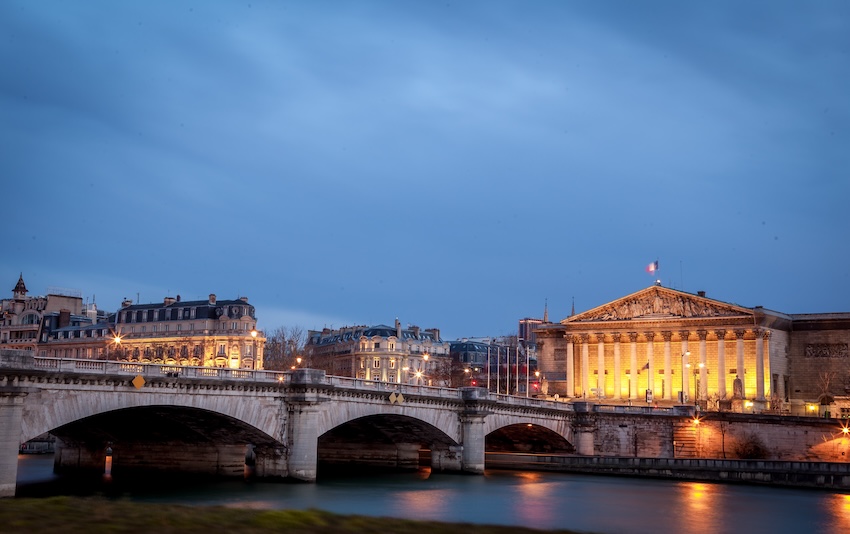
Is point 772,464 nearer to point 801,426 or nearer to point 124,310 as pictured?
point 801,426

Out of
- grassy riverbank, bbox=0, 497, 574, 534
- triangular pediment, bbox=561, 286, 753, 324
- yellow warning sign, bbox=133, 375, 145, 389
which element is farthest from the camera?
triangular pediment, bbox=561, 286, 753, 324

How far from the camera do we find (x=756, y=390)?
12588cm

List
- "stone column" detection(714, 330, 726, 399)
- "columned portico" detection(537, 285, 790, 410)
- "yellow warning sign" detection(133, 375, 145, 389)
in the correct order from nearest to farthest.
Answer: "yellow warning sign" detection(133, 375, 145, 389) < "columned portico" detection(537, 285, 790, 410) < "stone column" detection(714, 330, 726, 399)

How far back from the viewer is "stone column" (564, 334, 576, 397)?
463ft

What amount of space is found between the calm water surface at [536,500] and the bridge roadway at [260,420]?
3132 mm

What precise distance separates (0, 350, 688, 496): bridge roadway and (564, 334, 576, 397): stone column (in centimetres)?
4382

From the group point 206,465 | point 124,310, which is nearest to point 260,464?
point 206,465

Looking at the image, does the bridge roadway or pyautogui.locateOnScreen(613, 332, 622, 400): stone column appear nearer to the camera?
the bridge roadway

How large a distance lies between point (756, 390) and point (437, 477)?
2481 inches

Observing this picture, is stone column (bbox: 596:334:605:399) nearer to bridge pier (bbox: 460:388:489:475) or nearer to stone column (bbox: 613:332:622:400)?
stone column (bbox: 613:332:622:400)

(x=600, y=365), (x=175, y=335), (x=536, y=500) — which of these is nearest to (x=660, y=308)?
(x=600, y=365)

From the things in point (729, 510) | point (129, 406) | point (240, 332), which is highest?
point (240, 332)

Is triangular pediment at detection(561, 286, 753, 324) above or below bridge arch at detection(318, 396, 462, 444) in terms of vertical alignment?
above

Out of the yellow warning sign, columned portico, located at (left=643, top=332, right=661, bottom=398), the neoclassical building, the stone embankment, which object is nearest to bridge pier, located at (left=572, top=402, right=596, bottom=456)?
the stone embankment
